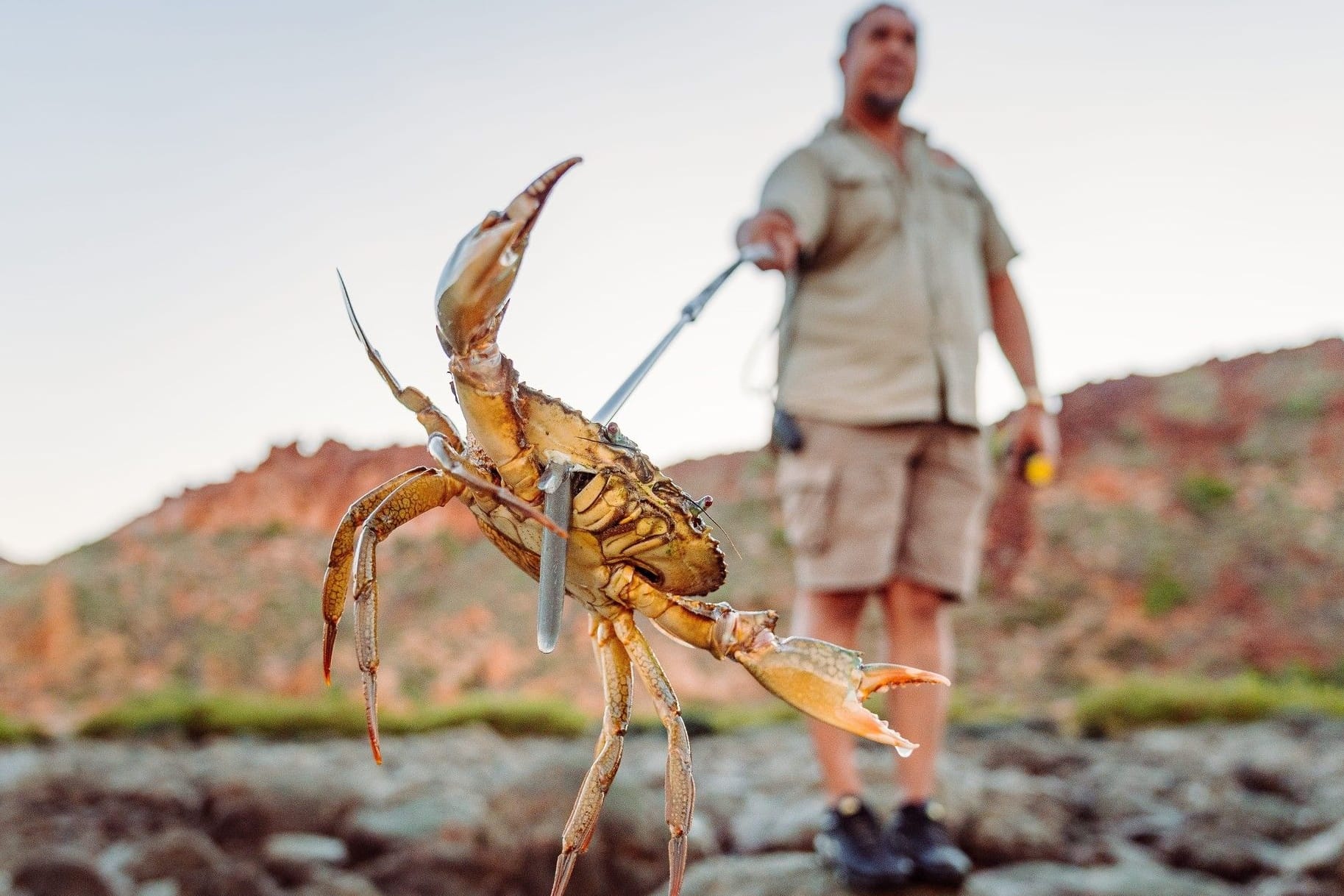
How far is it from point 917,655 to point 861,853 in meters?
0.63

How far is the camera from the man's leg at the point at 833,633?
3225 mm

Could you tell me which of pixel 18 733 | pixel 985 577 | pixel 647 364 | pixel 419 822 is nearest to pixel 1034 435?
pixel 647 364

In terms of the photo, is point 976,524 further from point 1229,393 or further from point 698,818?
point 1229,393

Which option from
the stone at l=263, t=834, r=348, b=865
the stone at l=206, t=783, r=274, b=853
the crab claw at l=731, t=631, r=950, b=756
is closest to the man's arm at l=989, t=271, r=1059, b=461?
the crab claw at l=731, t=631, r=950, b=756

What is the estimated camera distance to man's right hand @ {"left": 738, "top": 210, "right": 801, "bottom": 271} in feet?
6.36

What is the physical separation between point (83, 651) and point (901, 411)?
1961 cm

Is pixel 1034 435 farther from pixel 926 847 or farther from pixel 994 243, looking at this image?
pixel 926 847

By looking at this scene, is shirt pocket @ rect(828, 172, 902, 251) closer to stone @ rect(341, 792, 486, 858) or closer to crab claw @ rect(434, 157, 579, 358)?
crab claw @ rect(434, 157, 579, 358)

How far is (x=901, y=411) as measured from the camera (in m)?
2.92

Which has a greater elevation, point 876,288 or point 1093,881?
point 876,288

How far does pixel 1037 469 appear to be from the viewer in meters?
3.28

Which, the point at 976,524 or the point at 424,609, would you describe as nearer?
the point at 976,524

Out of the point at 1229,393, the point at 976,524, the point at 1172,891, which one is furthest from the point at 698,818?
the point at 1229,393

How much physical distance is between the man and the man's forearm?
236mm
